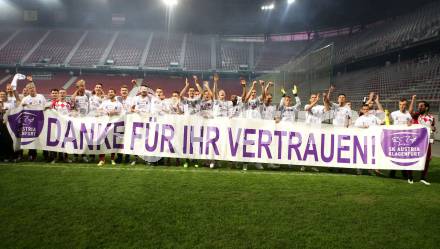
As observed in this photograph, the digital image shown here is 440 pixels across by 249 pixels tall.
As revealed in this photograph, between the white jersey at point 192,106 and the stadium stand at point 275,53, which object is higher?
the stadium stand at point 275,53

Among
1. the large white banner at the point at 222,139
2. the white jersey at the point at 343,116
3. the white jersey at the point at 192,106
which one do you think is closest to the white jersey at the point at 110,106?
the large white banner at the point at 222,139

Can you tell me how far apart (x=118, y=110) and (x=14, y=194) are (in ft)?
11.6

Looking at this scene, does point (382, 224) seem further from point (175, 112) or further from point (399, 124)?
point (175, 112)

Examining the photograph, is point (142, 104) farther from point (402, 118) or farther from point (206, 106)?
point (402, 118)

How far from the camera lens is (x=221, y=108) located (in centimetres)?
846

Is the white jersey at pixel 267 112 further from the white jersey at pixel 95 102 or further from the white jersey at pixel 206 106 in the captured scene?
the white jersey at pixel 95 102

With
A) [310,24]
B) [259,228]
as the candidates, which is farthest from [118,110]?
[310,24]

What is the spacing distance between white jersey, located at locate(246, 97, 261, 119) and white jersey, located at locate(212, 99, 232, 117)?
1.76 feet

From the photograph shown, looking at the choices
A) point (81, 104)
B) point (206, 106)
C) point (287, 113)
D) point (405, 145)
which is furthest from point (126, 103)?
point (405, 145)

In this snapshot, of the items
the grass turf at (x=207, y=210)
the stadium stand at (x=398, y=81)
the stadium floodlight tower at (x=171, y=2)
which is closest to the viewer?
the grass turf at (x=207, y=210)

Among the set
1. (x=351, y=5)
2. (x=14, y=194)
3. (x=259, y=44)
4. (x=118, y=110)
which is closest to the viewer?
(x=14, y=194)

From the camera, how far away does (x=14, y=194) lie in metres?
4.81

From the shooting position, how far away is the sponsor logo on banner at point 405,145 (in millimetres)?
6832

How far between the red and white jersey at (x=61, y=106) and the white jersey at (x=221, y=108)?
3967 millimetres
